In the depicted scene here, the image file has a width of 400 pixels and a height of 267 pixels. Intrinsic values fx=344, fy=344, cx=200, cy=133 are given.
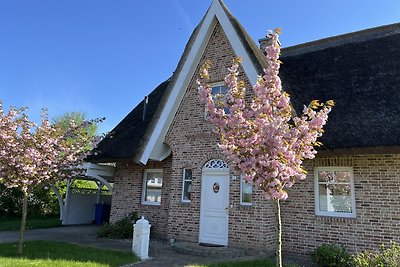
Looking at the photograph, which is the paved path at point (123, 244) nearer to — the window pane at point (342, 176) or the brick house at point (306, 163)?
the brick house at point (306, 163)

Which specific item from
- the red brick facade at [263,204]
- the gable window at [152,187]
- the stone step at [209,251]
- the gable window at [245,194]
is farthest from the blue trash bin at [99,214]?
the gable window at [245,194]

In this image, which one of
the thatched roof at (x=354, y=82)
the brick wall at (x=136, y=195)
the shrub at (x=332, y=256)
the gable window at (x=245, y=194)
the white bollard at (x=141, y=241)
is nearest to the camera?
the shrub at (x=332, y=256)

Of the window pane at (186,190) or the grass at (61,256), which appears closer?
the grass at (61,256)

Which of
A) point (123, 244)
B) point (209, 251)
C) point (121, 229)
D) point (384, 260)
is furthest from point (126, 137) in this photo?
point (384, 260)

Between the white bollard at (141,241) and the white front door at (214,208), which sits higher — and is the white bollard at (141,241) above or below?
below

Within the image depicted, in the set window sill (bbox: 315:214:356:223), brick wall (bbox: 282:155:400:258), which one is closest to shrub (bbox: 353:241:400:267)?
brick wall (bbox: 282:155:400:258)

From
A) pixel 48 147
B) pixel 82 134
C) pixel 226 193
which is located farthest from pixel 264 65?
pixel 48 147

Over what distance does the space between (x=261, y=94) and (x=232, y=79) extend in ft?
1.93

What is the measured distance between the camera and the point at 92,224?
17.7 metres

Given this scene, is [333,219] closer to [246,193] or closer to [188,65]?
[246,193]

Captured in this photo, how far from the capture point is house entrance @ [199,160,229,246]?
10.6 meters

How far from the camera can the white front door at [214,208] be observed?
10586mm

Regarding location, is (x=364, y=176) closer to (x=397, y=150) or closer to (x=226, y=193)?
(x=397, y=150)

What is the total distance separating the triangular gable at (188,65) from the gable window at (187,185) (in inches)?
54.7
